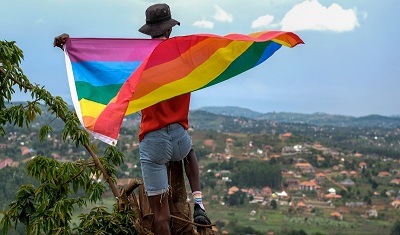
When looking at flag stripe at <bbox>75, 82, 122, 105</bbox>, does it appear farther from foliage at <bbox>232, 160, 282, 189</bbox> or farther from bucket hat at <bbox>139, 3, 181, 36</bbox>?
foliage at <bbox>232, 160, 282, 189</bbox>

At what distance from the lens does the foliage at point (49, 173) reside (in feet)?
14.2

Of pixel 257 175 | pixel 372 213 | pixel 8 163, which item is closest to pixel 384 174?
pixel 257 175

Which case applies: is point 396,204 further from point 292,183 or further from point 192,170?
point 192,170

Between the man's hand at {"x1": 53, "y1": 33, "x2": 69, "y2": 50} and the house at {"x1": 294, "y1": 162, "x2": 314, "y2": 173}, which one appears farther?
the house at {"x1": 294, "y1": 162, "x2": 314, "y2": 173}

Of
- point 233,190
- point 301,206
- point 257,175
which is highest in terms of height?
point 257,175

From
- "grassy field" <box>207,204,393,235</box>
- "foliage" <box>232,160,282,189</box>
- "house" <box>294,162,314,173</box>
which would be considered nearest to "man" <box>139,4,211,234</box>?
"grassy field" <box>207,204,393,235</box>

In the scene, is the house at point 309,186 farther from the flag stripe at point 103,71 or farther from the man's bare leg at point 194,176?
the flag stripe at point 103,71

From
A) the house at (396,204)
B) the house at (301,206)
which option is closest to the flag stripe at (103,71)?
the house at (301,206)

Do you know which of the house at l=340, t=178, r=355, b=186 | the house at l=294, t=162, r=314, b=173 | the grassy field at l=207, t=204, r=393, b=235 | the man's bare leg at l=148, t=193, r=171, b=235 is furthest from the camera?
the house at l=294, t=162, r=314, b=173

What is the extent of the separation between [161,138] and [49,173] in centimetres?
121

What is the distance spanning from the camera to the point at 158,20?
3.75 metres

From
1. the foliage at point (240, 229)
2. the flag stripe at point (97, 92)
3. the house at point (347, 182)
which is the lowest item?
the foliage at point (240, 229)

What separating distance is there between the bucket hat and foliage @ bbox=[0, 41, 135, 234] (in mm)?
950

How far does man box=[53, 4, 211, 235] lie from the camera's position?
3658 mm
